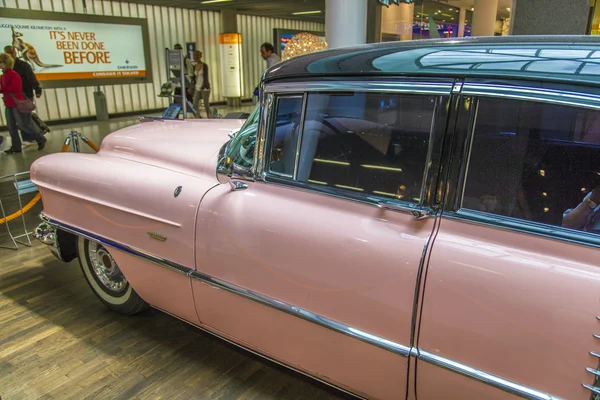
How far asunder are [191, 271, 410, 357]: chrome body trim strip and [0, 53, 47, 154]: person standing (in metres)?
8.20

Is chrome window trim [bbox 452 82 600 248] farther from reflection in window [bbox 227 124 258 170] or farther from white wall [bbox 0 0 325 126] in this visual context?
white wall [bbox 0 0 325 126]

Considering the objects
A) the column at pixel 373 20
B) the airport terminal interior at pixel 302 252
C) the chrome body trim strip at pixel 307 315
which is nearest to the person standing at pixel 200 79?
the column at pixel 373 20

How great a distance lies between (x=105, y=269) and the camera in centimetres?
308

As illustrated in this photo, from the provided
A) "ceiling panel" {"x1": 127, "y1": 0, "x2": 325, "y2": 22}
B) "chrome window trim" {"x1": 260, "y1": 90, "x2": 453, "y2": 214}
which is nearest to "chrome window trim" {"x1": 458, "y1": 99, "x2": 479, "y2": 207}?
"chrome window trim" {"x1": 260, "y1": 90, "x2": 453, "y2": 214}

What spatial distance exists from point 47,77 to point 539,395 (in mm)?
13723

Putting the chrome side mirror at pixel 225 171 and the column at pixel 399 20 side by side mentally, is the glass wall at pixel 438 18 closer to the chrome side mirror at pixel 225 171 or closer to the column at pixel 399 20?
the column at pixel 399 20

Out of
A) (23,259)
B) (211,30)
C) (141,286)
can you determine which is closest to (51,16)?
(211,30)

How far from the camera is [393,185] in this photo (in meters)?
1.71

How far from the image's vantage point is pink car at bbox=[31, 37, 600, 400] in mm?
1365

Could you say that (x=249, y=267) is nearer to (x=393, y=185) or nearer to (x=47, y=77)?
(x=393, y=185)

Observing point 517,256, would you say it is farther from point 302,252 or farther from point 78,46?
point 78,46

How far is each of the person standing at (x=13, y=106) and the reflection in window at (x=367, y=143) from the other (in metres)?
8.50

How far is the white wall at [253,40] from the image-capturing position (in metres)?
18.3

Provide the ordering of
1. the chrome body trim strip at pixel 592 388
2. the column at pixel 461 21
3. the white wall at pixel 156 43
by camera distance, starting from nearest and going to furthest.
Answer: the chrome body trim strip at pixel 592 388
the column at pixel 461 21
the white wall at pixel 156 43
